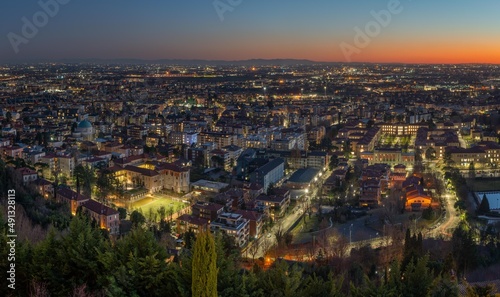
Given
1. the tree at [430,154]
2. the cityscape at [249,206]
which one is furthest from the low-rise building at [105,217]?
the tree at [430,154]

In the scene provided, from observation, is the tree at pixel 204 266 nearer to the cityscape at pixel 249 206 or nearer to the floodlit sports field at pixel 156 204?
the cityscape at pixel 249 206

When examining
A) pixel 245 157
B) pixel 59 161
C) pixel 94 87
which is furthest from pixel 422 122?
pixel 94 87

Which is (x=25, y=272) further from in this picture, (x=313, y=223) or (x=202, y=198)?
(x=202, y=198)

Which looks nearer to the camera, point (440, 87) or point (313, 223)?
point (313, 223)

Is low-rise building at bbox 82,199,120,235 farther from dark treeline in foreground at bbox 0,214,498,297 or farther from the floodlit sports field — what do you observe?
dark treeline in foreground at bbox 0,214,498,297

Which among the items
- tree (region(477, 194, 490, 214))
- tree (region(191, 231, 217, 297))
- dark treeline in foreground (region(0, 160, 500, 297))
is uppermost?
tree (region(191, 231, 217, 297))

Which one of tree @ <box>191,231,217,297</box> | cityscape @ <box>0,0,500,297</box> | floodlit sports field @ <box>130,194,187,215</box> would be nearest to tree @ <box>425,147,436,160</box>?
cityscape @ <box>0,0,500,297</box>

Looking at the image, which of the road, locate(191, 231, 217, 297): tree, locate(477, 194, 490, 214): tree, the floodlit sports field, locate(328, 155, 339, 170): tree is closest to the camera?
locate(191, 231, 217, 297): tree

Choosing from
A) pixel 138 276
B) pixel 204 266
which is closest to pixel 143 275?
pixel 138 276

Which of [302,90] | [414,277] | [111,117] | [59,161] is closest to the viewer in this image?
[414,277]
